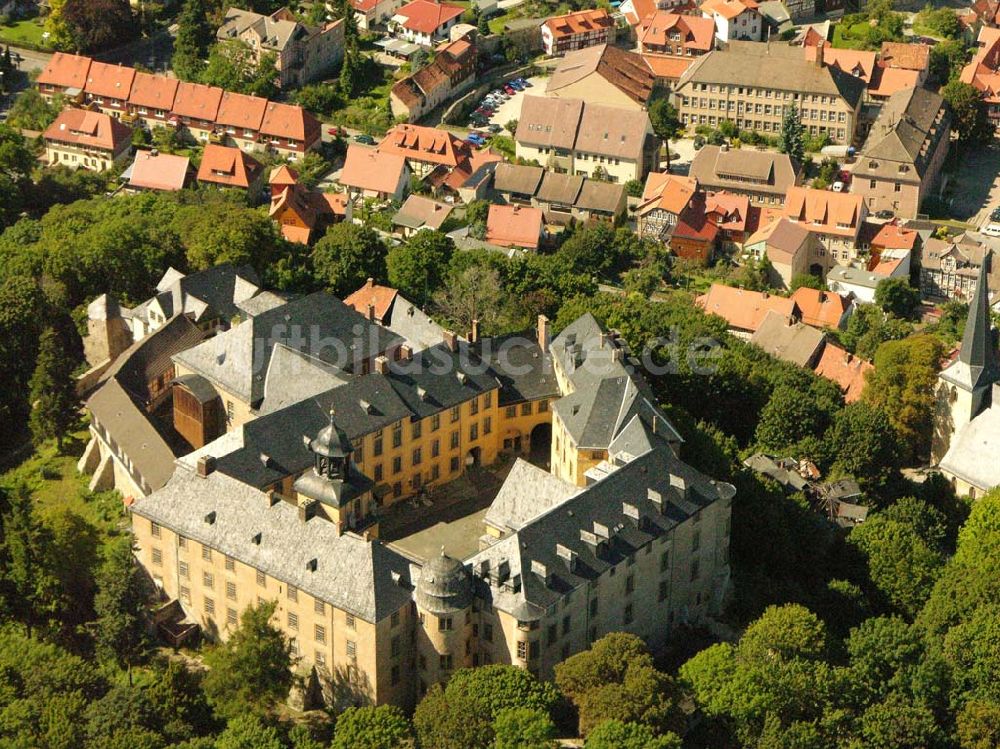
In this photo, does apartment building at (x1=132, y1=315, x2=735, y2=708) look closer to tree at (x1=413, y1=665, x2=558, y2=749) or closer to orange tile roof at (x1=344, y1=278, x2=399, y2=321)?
tree at (x1=413, y1=665, x2=558, y2=749)

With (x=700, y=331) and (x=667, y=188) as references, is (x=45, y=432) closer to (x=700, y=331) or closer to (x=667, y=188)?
(x=700, y=331)

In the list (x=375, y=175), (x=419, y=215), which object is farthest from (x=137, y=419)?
(x=375, y=175)

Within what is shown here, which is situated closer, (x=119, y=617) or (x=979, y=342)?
(x=119, y=617)

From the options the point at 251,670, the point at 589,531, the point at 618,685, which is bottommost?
the point at 251,670

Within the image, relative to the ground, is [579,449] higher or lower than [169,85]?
higher

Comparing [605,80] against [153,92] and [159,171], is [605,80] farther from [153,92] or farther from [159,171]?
[159,171]

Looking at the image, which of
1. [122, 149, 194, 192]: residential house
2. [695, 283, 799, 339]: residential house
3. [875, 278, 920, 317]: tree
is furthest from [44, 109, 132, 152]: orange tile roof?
[875, 278, 920, 317]: tree

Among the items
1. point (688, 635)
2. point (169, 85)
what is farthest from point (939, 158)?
point (688, 635)
